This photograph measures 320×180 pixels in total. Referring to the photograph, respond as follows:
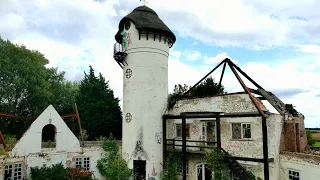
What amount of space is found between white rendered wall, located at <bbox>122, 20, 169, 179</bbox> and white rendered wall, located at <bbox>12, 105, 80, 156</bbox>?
403 centimetres

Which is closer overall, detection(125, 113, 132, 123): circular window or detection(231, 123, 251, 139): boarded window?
detection(231, 123, 251, 139): boarded window

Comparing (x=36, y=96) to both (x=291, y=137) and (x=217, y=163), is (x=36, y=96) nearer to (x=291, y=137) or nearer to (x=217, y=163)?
(x=217, y=163)

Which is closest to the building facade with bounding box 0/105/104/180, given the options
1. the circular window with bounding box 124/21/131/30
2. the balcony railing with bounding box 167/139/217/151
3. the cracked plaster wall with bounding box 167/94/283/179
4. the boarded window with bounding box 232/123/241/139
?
the balcony railing with bounding box 167/139/217/151

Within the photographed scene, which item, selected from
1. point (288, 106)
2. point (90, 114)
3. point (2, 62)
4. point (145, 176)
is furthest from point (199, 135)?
point (2, 62)

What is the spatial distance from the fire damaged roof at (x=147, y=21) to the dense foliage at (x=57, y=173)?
441 inches

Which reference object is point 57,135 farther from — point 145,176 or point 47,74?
point 47,74

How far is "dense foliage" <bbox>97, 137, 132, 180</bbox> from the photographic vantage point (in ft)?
59.1

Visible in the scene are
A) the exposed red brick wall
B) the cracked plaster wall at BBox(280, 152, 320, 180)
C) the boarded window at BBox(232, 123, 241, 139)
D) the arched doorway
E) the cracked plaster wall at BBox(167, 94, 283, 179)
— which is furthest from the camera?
the arched doorway

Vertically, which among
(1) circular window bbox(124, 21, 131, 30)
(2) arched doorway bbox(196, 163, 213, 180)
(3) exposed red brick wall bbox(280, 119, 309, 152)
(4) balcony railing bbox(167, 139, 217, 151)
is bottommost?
(2) arched doorway bbox(196, 163, 213, 180)

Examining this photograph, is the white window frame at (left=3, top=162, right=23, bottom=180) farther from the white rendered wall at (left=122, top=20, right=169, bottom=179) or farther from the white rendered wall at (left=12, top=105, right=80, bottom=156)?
the white rendered wall at (left=122, top=20, right=169, bottom=179)

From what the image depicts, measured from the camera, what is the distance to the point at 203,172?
1778 centimetres

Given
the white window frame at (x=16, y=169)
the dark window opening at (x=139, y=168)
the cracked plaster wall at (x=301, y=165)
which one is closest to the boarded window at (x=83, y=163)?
the dark window opening at (x=139, y=168)

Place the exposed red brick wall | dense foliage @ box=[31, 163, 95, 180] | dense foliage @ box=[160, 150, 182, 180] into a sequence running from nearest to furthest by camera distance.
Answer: the exposed red brick wall
dense foliage @ box=[31, 163, 95, 180]
dense foliage @ box=[160, 150, 182, 180]

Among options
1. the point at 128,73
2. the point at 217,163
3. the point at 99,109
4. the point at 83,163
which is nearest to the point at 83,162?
the point at 83,163
